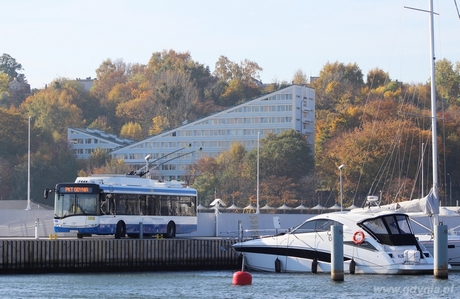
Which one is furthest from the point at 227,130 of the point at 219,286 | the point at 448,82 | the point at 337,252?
the point at 337,252

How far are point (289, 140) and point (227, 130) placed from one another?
33.3 metres

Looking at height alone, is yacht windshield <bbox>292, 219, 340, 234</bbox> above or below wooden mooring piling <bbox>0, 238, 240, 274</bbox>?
above

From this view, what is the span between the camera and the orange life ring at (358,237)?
40281 mm

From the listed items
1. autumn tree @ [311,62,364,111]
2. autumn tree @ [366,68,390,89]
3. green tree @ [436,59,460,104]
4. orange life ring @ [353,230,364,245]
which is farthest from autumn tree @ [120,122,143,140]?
orange life ring @ [353,230,364,245]

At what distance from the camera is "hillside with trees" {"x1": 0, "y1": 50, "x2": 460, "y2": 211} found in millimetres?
116125

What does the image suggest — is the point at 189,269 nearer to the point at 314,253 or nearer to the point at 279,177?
the point at 314,253

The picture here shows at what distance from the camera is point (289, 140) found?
127m

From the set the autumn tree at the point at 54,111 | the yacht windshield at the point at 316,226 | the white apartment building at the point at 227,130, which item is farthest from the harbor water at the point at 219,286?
the autumn tree at the point at 54,111

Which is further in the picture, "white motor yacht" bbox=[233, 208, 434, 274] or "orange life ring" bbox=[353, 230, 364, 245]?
"orange life ring" bbox=[353, 230, 364, 245]

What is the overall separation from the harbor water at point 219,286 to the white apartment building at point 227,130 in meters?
111

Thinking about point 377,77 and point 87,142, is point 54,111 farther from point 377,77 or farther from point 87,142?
point 377,77

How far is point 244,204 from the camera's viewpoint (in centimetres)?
12512
